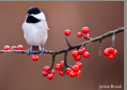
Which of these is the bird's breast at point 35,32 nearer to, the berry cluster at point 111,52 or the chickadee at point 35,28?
the chickadee at point 35,28

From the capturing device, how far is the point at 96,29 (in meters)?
2.87

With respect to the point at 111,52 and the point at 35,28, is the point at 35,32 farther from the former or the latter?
the point at 111,52

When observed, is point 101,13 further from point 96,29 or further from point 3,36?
point 3,36

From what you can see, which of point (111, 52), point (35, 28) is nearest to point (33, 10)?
point (35, 28)

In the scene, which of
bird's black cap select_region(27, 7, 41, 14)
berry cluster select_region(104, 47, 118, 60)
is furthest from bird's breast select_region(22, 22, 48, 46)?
berry cluster select_region(104, 47, 118, 60)

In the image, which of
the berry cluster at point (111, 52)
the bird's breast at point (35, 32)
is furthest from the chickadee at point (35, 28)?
the berry cluster at point (111, 52)

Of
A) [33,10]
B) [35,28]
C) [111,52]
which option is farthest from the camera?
[35,28]

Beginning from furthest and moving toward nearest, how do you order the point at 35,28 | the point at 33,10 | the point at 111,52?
1. the point at 35,28
2. the point at 33,10
3. the point at 111,52

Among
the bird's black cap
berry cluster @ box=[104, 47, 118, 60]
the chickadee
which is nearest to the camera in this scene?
berry cluster @ box=[104, 47, 118, 60]

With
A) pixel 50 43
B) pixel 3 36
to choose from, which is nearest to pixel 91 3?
pixel 50 43

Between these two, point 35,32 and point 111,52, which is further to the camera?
point 35,32

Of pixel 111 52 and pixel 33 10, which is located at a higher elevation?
pixel 33 10

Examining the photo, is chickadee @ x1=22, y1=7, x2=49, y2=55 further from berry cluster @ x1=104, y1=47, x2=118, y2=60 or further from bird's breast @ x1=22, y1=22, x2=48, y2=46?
berry cluster @ x1=104, y1=47, x2=118, y2=60

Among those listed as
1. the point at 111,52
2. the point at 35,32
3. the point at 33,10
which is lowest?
the point at 111,52
